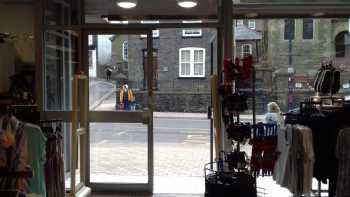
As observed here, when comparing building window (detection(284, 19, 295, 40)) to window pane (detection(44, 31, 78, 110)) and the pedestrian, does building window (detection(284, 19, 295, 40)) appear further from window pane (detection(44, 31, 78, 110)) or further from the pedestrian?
window pane (detection(44, 31, 78, 110))

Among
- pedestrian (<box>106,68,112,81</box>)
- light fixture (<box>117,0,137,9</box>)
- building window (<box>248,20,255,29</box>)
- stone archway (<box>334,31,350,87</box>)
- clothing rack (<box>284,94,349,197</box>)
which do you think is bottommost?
clothing rack (<box>284,94,349,197</box>)

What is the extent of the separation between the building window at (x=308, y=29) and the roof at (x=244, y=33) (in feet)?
1.98

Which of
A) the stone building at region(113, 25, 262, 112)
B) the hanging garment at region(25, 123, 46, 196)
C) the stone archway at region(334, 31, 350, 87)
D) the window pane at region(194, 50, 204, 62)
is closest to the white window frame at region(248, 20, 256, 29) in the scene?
the stone archway at region(334, 31, 350, 87)

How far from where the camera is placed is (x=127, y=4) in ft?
18.1

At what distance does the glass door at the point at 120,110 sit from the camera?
532 centimetres

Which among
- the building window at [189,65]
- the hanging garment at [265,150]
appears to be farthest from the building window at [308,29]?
the building window at [189,65]

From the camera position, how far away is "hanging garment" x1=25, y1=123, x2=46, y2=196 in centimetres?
369

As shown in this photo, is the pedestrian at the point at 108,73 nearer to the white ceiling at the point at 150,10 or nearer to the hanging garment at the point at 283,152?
the white ceiling at the point at 150,10

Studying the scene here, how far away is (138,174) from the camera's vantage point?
5.45 m

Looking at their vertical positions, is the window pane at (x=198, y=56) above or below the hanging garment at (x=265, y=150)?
above

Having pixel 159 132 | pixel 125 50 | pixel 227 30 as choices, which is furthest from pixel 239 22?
pixel 159 132

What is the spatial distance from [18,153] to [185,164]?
14.9 feet

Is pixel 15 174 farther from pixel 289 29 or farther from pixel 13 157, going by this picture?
pixel 289 29

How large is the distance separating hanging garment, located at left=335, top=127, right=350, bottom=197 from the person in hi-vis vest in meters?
2.49
